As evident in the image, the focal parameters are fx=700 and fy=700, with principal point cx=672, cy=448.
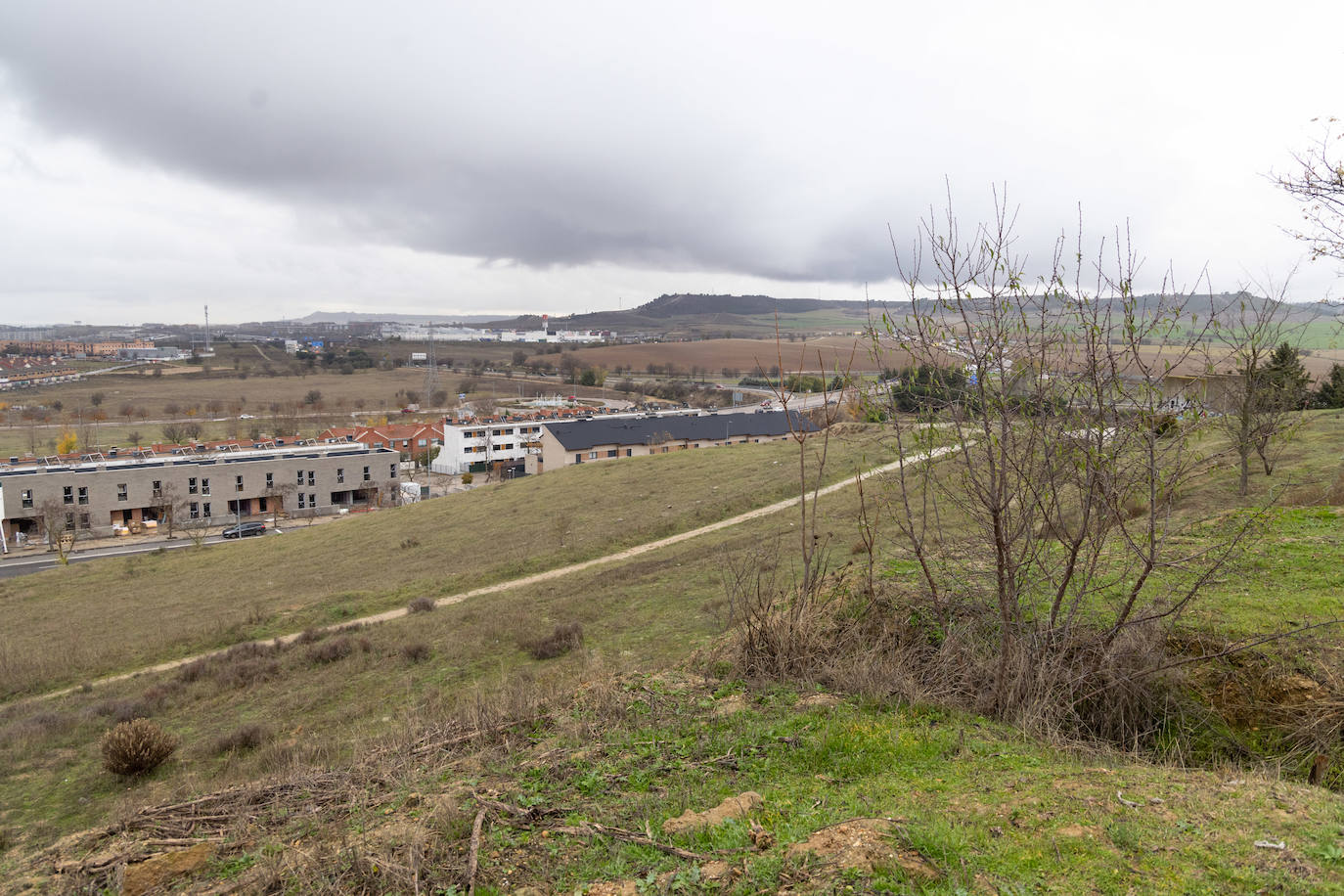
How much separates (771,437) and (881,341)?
1904 inches

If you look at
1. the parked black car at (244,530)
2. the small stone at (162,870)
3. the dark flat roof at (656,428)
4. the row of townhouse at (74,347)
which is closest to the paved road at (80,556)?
the parked black car at (244,530)

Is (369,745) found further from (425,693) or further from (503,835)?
(425,693)

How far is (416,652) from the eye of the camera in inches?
516

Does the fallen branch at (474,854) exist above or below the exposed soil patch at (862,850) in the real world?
below

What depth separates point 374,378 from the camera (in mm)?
116688

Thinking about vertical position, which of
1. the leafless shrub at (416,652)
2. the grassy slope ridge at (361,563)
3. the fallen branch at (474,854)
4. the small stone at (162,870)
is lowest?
the grassy slope ridge at (361,563)

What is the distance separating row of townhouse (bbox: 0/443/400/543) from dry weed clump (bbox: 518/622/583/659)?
3966cm

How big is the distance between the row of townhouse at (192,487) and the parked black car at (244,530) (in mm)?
4158

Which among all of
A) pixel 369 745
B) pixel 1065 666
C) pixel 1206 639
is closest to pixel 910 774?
pixel 1065 666

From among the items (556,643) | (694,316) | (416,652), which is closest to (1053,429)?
(556,643)

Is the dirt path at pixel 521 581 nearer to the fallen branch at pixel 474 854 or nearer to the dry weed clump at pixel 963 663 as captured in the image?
the dry weed clump at pixel 963 663

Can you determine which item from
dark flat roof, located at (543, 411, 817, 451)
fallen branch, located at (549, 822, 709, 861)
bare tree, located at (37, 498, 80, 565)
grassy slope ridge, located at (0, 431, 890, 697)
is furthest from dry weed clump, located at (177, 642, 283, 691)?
dark flat roof, located at (543, 411, 817, 451)

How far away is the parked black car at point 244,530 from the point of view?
40750 mm

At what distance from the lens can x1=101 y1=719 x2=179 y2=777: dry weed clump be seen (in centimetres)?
928
